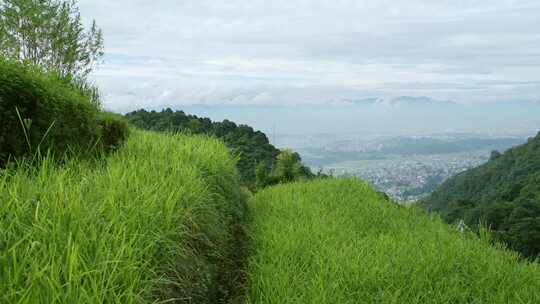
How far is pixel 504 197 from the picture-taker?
88.9ft

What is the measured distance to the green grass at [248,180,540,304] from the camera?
4559 millimetres

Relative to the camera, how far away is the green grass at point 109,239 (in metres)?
2.42

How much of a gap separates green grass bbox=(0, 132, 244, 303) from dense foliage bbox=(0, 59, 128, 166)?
0.48 meters

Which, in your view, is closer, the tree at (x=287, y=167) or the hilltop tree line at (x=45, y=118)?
the hilltop tree line at (x=45, y=118)

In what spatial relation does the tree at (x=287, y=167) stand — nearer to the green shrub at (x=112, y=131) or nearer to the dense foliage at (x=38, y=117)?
the green shrub at (x=112, y=131)

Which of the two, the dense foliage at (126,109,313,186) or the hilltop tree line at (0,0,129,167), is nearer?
the hilltop tree line at (0,0,129,167)

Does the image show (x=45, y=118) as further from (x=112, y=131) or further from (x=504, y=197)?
(x=504, y=197)

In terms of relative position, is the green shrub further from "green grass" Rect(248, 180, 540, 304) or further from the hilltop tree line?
"green grass" Rect(248, 180, 540, 304)

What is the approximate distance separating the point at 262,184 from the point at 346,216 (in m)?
9.96

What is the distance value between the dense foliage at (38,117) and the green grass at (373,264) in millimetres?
2827

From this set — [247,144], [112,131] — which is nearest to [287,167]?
[247,144]

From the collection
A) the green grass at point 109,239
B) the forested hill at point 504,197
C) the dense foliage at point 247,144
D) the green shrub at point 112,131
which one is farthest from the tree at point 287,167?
the green grass at point 109,239

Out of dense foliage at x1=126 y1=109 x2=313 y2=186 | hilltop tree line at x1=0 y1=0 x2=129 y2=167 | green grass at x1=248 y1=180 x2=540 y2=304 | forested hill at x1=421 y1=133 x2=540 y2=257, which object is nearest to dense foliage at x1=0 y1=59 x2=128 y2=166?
hilltop tree line at x1=0 y1=0 x2=129 y2=167

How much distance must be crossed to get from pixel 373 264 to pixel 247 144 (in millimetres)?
21275
